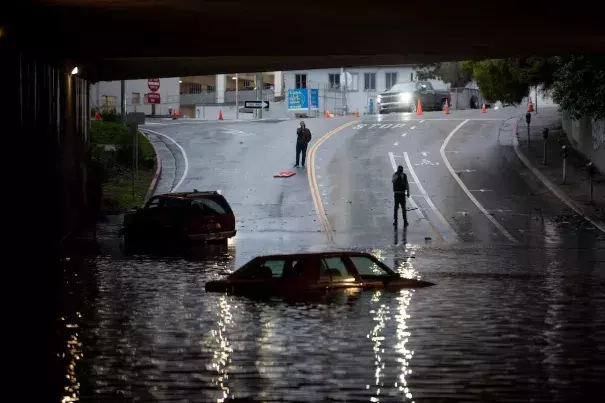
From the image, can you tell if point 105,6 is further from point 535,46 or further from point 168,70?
point 168,70

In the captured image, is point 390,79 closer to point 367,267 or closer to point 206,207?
point 206,207

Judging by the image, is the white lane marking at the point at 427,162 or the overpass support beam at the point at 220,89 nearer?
the white lane marking at the point at 427,162

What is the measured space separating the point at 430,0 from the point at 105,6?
6548 mm

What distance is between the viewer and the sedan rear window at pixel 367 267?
67.7ft

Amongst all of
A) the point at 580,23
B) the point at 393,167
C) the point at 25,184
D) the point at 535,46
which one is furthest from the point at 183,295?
the point at 393,167

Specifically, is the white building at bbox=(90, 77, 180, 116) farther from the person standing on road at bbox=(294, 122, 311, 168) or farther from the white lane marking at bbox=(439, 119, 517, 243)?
the person standing on road at bbox=(294, 122, 311, 168)

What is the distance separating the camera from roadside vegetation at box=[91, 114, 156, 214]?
43234 millimetres

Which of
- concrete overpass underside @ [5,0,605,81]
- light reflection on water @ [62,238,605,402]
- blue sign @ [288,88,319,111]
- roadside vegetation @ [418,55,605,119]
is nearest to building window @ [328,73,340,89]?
blue sign @ [288,88,319,111]

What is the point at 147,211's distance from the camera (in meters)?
33.2

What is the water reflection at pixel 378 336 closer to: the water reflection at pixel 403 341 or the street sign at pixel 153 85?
the water reflection at pixel 403 341

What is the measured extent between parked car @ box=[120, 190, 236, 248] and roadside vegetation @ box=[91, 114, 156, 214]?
8150 millimetres

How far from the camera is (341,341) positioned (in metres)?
14.8

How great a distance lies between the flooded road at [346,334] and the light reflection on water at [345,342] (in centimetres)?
3

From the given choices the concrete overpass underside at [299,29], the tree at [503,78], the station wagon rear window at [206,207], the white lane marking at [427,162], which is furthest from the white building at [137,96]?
the concrete overpass underside at [299,29]
